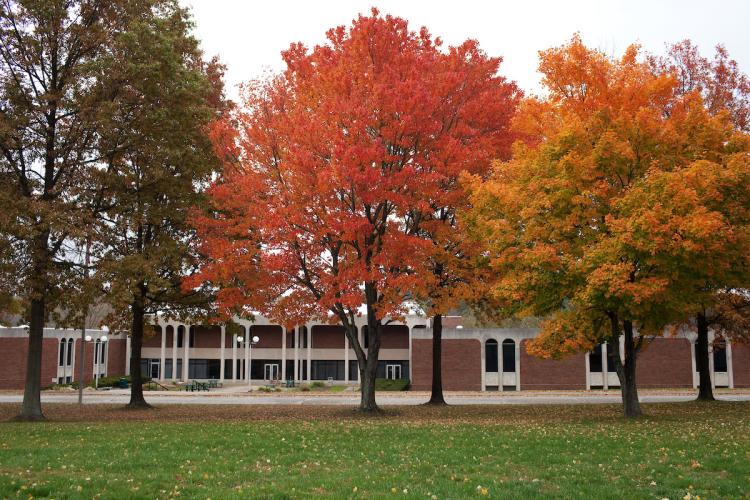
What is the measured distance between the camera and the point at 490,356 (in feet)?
158

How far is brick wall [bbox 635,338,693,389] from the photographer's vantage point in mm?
46812

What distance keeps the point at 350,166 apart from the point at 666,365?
36.6 metres

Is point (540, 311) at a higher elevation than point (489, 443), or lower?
higher

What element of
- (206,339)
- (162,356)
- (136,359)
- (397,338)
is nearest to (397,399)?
(136,359)

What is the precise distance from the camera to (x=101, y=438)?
1466 cm

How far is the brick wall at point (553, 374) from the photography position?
4712 centimetres

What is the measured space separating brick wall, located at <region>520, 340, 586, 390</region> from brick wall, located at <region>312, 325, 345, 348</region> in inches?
784

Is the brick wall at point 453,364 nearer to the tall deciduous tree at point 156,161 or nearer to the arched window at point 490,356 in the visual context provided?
the arched window at point 490,356

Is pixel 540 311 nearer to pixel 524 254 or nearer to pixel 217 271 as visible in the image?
pixel 524 254

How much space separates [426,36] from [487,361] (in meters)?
30.9

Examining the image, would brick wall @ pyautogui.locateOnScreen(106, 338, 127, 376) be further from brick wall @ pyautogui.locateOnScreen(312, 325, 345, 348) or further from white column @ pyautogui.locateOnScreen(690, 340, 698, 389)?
white column @ pyautogui.locateOnScreen(690, 340, 698, 389)

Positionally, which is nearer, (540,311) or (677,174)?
(677,174)

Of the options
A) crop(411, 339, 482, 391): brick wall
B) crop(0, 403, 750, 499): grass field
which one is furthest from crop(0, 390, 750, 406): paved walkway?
crop(411, 339, 482, 391): brick wall

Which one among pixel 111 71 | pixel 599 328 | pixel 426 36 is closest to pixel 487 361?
pixel 599 328
